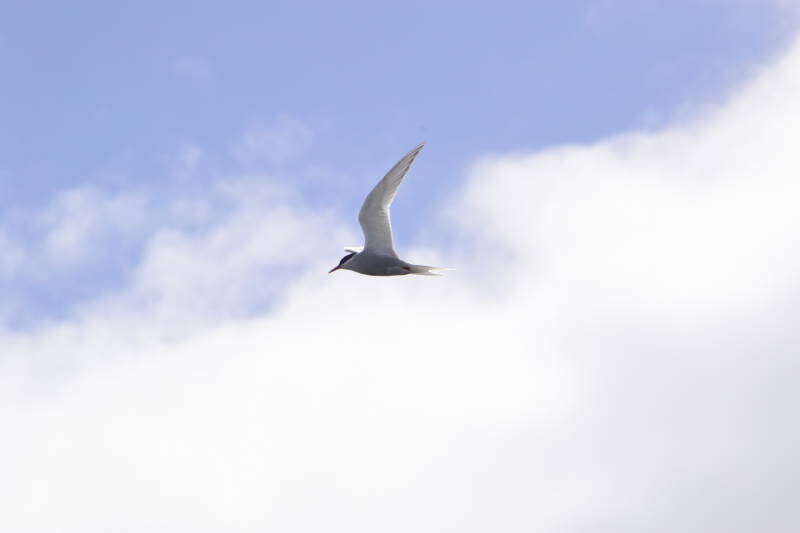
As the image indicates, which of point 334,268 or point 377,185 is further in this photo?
point 334,268

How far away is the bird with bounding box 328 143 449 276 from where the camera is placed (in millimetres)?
37562

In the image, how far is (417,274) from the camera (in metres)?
38.6

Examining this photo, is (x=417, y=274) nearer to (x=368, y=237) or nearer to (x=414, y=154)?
(x=368, y=237)

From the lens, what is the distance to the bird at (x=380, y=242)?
37562 mm

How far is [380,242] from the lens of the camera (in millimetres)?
38688

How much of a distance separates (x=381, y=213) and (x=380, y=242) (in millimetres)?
1208

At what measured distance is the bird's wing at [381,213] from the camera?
36875mm

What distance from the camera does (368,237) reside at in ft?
127

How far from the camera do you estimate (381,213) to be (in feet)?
125

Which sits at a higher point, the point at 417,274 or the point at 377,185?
the point at 377,185

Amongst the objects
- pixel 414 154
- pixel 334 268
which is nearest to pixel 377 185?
pixel 414 154

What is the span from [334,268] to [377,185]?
14.9 feet

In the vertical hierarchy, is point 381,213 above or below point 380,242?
above

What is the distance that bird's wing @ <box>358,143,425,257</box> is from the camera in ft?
121
